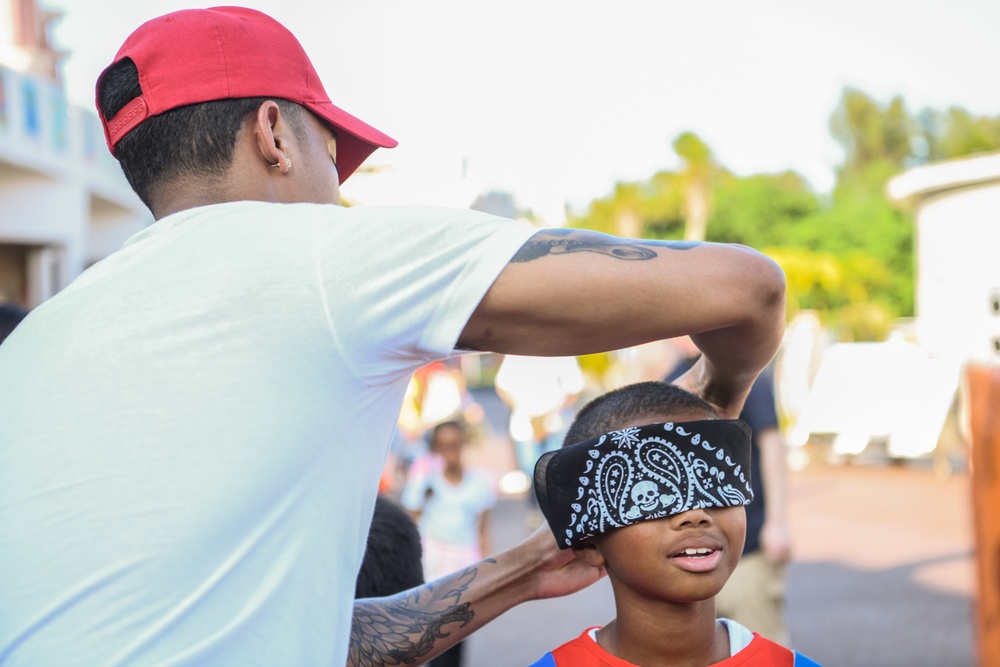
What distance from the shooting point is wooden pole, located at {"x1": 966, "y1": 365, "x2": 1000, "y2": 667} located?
71.3 inches

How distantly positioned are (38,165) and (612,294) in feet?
44.9

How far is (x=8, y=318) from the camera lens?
2.97 metres

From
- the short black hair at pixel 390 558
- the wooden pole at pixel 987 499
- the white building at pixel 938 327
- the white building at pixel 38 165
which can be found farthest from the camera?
the white building at pixel 38 165

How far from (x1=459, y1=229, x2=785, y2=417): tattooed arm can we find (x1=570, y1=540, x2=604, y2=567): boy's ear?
0.76 meters

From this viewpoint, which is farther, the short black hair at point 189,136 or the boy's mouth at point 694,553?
the boy's mouth at point 694,553

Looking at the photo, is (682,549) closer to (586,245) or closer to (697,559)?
(697,559)

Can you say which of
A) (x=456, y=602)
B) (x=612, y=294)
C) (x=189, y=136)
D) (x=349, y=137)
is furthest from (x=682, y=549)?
(x=189, y=136)

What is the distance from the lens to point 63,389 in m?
1.32

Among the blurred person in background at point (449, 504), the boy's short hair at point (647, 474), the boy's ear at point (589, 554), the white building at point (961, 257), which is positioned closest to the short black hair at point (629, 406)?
the boy's short hair at point (647, 474)

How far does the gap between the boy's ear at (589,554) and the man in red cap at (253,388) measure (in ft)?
2.39

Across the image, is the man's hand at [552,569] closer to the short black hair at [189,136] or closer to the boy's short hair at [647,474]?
the boy's short hair at [647,474]

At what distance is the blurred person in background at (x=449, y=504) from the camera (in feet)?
22.1

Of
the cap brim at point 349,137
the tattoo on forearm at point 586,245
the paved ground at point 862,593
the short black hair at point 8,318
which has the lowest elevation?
the paved ground at point 862,593

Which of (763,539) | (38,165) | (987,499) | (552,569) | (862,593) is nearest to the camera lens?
(987,499)
